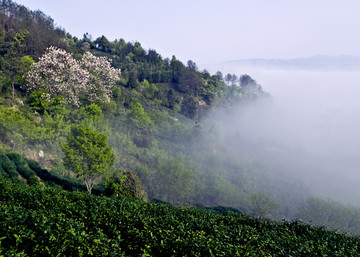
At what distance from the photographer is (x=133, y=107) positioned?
91.9m

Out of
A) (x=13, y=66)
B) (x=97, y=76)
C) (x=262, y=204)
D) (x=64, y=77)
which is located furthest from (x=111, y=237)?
(x=97, y=76)

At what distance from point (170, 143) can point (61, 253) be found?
91799 millimetres

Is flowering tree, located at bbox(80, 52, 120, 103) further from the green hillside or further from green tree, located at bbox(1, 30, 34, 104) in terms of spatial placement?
the green hillside

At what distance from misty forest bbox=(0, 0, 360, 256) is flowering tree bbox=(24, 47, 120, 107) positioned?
0.42 metres

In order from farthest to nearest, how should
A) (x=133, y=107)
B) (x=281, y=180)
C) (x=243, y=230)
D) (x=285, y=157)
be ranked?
1. (x=285, y=157)
2. (x=281, y=180)
3. (x=133, y=107)
4. (x=243, y=230)

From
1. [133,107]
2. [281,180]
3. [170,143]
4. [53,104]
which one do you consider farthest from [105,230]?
[281,180]

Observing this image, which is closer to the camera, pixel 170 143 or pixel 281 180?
pixel 170 143

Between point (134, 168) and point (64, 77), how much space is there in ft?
112

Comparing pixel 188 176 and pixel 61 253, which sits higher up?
pixel 61 253

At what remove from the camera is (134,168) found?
7388cm

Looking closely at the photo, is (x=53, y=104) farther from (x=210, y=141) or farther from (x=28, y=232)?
(x=210, y=141)

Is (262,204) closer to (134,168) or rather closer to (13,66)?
(134,168)

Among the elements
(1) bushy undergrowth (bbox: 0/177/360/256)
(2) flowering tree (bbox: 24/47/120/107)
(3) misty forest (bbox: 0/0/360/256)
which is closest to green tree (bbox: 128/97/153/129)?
(3) misty forest (bbox: 0/0/360/256)

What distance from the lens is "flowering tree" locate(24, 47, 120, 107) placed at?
66000mm
